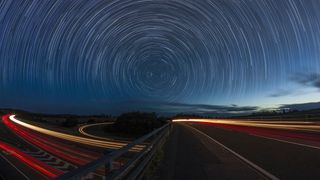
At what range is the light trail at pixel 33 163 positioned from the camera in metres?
31.3

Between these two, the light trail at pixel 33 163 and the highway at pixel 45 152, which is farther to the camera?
the highway at pixel 45 152

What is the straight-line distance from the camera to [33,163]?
132 feet

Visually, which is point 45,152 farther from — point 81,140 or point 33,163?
point 33,163

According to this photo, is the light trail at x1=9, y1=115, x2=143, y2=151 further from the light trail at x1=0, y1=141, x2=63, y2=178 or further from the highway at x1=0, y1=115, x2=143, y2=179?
the light trail at x1=0, y1=141, x2=63, y2=178

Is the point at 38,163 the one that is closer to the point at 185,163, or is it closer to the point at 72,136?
the point at 72,136

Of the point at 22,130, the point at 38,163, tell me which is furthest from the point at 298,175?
the point at 22,130

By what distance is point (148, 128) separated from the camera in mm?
86188

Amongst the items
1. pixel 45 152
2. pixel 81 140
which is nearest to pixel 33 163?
pixel 45 152

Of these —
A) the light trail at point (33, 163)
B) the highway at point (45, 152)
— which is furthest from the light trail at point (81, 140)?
the light trail at point (33, 163)

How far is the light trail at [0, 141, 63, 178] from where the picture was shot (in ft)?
103

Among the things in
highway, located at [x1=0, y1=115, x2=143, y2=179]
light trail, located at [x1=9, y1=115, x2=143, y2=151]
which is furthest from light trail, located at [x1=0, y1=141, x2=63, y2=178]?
light trail, located at [x1=9, y1=115, x2=143, y2=151]

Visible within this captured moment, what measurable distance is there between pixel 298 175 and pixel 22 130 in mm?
67719

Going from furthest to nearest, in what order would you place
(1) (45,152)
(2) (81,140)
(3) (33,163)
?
(2) (81,140), (1) (45,152), (3) (33,163)

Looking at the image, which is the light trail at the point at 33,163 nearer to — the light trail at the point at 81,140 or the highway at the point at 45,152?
the highway at the point at 45,152
